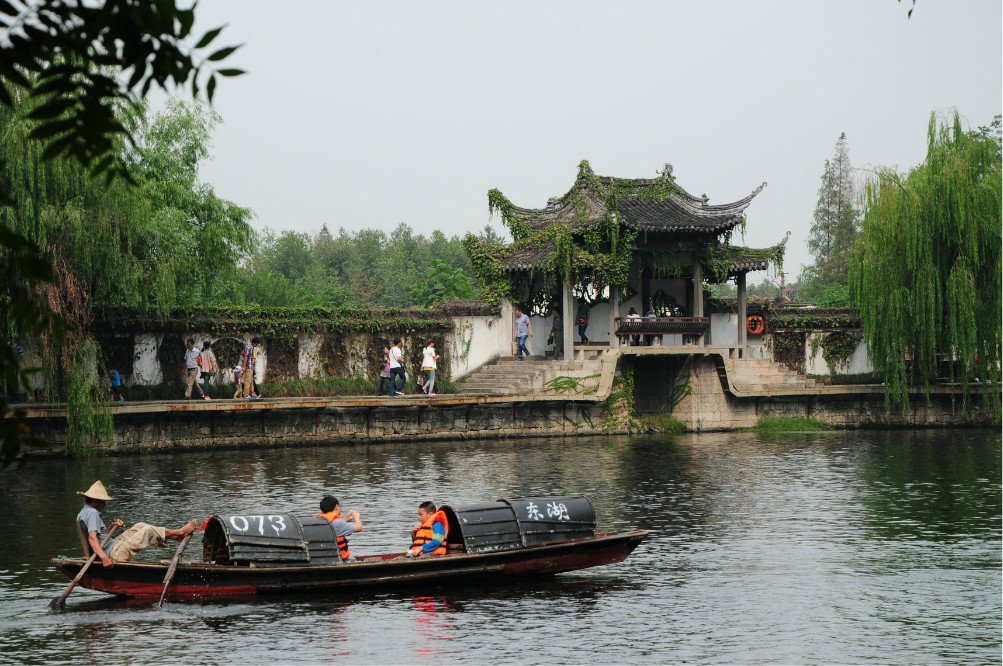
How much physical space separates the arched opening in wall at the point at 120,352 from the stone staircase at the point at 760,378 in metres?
16.3

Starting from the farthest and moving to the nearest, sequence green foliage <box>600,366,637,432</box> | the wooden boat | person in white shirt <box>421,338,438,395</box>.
→ green foliage <box>600,366,637,432</box>, person in white shirt <box>421,338,438,395</box>, the wooden boat

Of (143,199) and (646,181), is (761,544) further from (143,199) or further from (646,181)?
(646,181)

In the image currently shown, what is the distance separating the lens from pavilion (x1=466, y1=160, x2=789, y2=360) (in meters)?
31.8

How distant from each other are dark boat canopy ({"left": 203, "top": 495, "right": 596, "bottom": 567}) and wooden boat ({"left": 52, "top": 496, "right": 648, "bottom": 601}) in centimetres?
1

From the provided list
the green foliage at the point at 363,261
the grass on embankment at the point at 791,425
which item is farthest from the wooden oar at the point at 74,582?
the green foliage at the point at 363,261

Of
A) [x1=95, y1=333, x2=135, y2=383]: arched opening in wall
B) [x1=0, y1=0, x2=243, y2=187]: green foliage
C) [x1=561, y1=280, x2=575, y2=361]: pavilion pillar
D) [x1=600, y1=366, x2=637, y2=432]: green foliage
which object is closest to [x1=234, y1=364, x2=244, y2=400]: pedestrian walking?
[x1=95, y1=333, x2=135, y2=383]: arched opening in wall

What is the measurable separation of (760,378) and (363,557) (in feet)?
68.7

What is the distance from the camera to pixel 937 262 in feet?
93.5

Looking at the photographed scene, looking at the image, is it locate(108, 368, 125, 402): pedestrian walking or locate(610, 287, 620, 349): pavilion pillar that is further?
Answer: locate(610, 287, 620, 349): pavilion pillar

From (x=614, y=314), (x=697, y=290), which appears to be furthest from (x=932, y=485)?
(x=697, y=290)

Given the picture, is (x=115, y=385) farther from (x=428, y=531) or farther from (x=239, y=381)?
(x=428, y=531)

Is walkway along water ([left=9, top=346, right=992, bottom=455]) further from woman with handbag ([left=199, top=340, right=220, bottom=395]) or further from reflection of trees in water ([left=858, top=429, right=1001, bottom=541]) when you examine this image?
reflection of trees in water ([left=858, top=429, right=1001, bottom=541])

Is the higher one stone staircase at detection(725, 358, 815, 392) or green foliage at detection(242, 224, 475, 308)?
green foliage at detection(242, 224, 475, 308)

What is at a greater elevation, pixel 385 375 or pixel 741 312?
pixel 741 312
